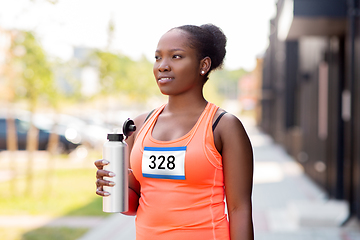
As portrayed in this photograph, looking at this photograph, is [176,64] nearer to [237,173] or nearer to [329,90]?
[237,173]

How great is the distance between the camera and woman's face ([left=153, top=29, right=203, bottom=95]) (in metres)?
1.97

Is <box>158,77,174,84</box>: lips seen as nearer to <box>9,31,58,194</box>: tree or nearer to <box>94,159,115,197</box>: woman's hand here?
<box>94,159,115,197</box>: woman's hand

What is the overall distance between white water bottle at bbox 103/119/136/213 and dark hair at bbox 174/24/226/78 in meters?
0.53

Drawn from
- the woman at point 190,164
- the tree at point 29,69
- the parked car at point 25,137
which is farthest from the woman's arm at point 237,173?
the parked car at point 25,137

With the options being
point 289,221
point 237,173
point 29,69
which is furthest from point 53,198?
point 237,173

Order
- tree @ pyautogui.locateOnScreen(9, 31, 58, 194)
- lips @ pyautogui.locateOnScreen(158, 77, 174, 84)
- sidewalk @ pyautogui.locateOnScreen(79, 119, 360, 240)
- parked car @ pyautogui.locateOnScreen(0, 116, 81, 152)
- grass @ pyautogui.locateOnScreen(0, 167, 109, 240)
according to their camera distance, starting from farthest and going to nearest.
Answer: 1. parked car @ pyautogui.locateOnScreen(0, 116, 81, 152)
2. tree @ pyautogui.locateOnScreen(9, 31, 58, 194)
3. sidewalk @ pyautogui.locateOnScreen(79, 119, 360, 240)
4. grass @ pyautogui.locateOnScreen(0, 167, 109, 240)
5. lips @ pyautogui.locateOnScreen(158, 77, 174, 84)

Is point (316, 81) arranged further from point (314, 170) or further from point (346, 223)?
point (346, 223)

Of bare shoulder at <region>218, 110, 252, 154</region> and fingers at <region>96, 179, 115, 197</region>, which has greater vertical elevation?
bare shoulder at <region>218, 110, 252, 154</region>

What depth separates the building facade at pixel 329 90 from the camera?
6680 mm

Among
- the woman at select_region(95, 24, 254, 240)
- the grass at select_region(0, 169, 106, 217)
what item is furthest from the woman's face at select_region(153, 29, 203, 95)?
the grass at select_region(0, 169, 106, 217)

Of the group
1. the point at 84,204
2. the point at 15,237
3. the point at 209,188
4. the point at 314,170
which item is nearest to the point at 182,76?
the point at 209,188

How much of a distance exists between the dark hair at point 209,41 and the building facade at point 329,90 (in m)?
4.98

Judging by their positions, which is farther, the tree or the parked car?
the parked car

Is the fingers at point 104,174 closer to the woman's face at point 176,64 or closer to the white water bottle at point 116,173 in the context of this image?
the white water bottle at point 116,173
